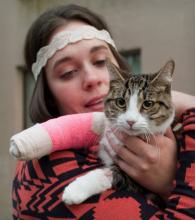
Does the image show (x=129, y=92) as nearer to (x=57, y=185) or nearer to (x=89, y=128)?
(x=89, y=128)

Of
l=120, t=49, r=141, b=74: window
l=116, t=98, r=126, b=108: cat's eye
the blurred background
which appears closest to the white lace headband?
l=116, t=98, r=126, b=108: cat's eye

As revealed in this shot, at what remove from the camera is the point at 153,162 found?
67.2 inches

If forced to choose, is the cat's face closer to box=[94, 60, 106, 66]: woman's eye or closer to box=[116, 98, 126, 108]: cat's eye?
box=[116, 98, 126, 108]: cat's eye

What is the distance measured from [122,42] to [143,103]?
12.2ft

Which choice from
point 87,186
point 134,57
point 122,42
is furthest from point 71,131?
point 134,57

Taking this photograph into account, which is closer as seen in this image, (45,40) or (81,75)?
(81,75)

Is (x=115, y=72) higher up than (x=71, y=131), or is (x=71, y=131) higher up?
(x=115, y=72)

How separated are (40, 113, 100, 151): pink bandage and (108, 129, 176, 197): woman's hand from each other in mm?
190

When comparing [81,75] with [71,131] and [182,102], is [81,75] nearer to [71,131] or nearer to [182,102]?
[71,131]

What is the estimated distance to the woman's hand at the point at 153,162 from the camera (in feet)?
5.62

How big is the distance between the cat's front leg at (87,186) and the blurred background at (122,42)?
3224mm

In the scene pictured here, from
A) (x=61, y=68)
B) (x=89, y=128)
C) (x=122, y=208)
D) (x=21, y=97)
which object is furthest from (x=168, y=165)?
(x=21, y=97)

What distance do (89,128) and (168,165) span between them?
1.25 ft

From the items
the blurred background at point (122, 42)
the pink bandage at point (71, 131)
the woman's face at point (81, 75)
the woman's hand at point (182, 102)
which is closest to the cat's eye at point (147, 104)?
the woman's hand at point (182, 102)
